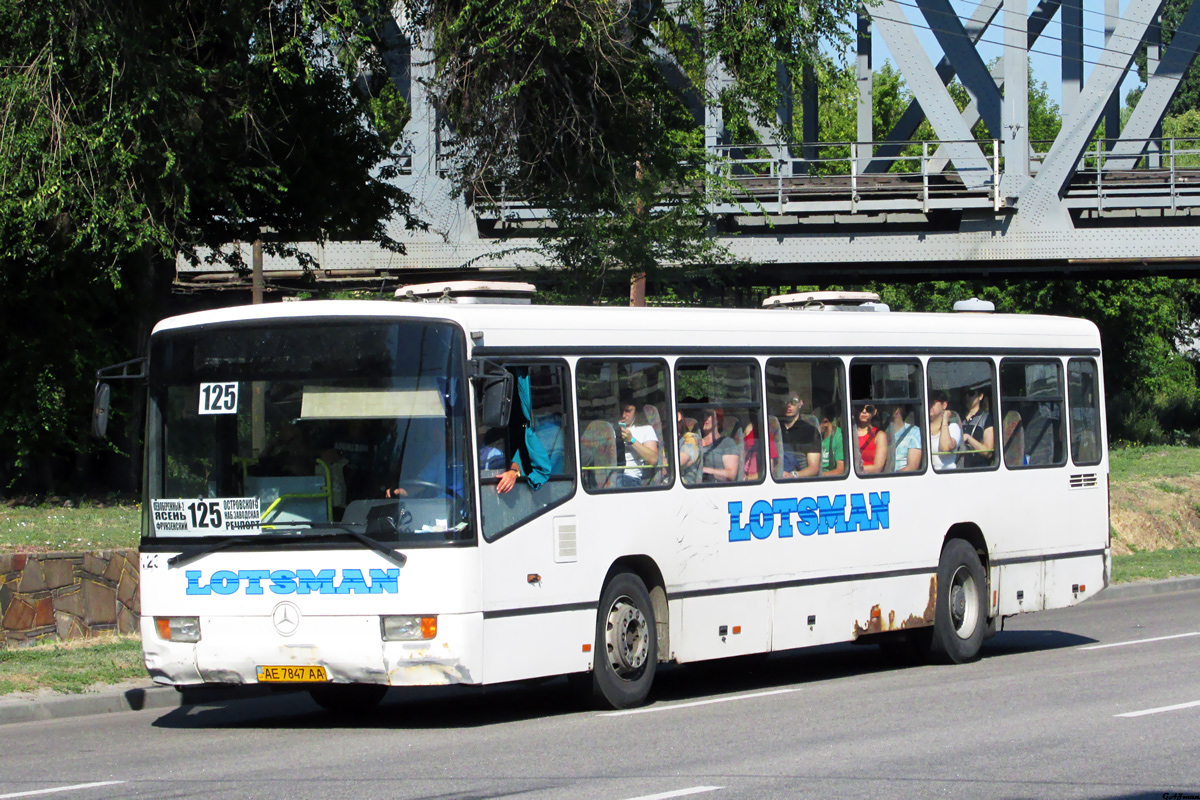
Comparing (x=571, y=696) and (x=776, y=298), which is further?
(x=776, y=298)

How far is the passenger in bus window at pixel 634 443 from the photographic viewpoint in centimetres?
1118

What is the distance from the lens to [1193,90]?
127000 mm

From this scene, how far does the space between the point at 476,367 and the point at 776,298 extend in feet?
16.8

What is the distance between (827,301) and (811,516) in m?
2.62

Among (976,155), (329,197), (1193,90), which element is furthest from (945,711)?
(1193,90)

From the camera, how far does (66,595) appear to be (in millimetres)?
13812

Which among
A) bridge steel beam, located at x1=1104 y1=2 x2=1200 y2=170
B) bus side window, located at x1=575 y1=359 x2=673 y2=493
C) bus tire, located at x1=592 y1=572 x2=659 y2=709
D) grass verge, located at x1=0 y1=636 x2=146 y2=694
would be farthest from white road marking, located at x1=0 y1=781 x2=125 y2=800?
bridge steel beam, located at x1=1104 y1=2 x2=1200 y2=170

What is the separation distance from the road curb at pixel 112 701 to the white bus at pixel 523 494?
1493 mm

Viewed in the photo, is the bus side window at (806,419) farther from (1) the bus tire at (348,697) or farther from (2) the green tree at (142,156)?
(2) the green tree at (142,156)

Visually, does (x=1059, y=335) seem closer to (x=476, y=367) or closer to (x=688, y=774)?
(x=476, y=367)

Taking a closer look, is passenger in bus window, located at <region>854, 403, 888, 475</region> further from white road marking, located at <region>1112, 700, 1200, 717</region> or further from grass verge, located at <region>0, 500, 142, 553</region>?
grass verge, located at <region>0, 500, 142, 553</region>

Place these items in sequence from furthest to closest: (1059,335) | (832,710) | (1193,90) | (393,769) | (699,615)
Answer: (1193,90) → (1059,335) → (699,615) → (832,710) → (393,769)

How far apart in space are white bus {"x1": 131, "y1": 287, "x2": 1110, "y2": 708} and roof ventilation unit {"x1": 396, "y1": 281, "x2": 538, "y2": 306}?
0.46 m

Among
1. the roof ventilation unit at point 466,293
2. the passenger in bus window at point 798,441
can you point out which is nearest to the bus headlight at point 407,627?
the roof ventilation unit at point 466,293
